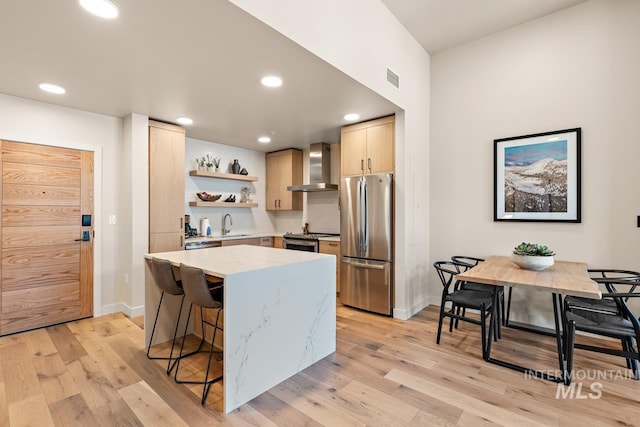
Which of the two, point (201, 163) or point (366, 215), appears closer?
point (366, 215)

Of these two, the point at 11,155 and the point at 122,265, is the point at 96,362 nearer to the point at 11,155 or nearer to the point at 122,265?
the point at 122,265

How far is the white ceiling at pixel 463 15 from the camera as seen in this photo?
10.1 feet

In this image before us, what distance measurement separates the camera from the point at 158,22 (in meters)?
1.93

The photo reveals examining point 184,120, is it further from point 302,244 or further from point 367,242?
point 367,242

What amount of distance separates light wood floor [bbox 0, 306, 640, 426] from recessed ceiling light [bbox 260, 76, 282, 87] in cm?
247

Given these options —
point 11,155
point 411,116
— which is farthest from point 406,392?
point 11,155

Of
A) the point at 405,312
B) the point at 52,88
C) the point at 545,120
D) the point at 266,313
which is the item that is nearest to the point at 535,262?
the point at 405,312

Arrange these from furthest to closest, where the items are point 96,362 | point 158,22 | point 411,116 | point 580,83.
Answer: point 411,116, point 580,83, point 96,362, point 158,22

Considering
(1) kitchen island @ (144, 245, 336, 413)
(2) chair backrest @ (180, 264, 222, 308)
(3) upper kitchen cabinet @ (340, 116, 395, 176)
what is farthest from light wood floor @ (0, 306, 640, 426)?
(3) upper kitchen cabinet @ (340, 116, 395, 176)

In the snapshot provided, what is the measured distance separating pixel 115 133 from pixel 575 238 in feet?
17.5

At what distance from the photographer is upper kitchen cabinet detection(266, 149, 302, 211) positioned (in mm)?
5598

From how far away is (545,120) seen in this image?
3.29 meters

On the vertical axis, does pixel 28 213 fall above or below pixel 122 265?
above

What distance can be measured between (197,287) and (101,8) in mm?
1769
